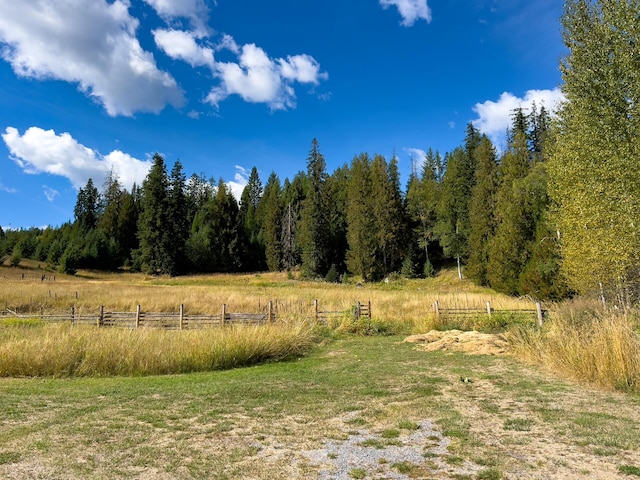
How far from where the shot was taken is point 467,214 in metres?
A: 44.7

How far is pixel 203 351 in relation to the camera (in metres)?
11.2

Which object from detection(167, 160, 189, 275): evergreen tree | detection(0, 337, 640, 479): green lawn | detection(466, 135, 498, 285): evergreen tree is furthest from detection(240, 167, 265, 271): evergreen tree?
detection(0, 337, 640, 479): green lawn

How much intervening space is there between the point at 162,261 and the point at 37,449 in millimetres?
51233

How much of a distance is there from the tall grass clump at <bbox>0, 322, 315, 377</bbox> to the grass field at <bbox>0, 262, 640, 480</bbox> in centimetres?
16

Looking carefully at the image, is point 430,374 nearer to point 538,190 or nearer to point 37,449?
point 37,449

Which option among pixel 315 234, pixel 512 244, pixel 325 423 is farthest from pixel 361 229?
pixel 325 423

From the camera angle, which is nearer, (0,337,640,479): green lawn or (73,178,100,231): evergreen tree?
(0,337,640,479): green lawn

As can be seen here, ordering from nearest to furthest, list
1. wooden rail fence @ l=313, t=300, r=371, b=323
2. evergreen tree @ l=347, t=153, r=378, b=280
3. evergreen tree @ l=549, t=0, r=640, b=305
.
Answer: evergreen tree @ l=549, t=0, r=640, b=305 → wooden rail fence @ l=313, t=300, r=371, b=323 → evergreen tree @ l=347, t=153, r=378, b=280

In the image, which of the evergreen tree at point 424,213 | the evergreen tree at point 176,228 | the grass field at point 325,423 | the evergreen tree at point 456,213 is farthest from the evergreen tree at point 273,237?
the grass field at point 325,423

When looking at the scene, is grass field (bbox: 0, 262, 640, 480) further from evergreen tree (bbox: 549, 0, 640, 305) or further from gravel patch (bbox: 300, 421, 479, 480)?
evergreen tree (bbox: 549, 0, 640, 305)

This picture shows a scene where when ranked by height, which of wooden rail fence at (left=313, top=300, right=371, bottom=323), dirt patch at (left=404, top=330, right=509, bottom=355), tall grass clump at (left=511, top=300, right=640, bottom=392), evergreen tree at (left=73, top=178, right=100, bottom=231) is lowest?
dirt patch at (left=404, top=330, right=509, bottom=355)

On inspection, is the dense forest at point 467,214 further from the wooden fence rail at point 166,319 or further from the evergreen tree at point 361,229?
the wooden fence rail at point 166,319

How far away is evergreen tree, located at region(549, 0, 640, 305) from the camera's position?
11.4 m

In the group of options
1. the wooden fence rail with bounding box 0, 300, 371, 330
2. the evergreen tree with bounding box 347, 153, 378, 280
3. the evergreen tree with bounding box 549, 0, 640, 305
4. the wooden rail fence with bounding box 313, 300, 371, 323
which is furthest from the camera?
the evergreen tree with bounding box 347, 153, 378, 280
